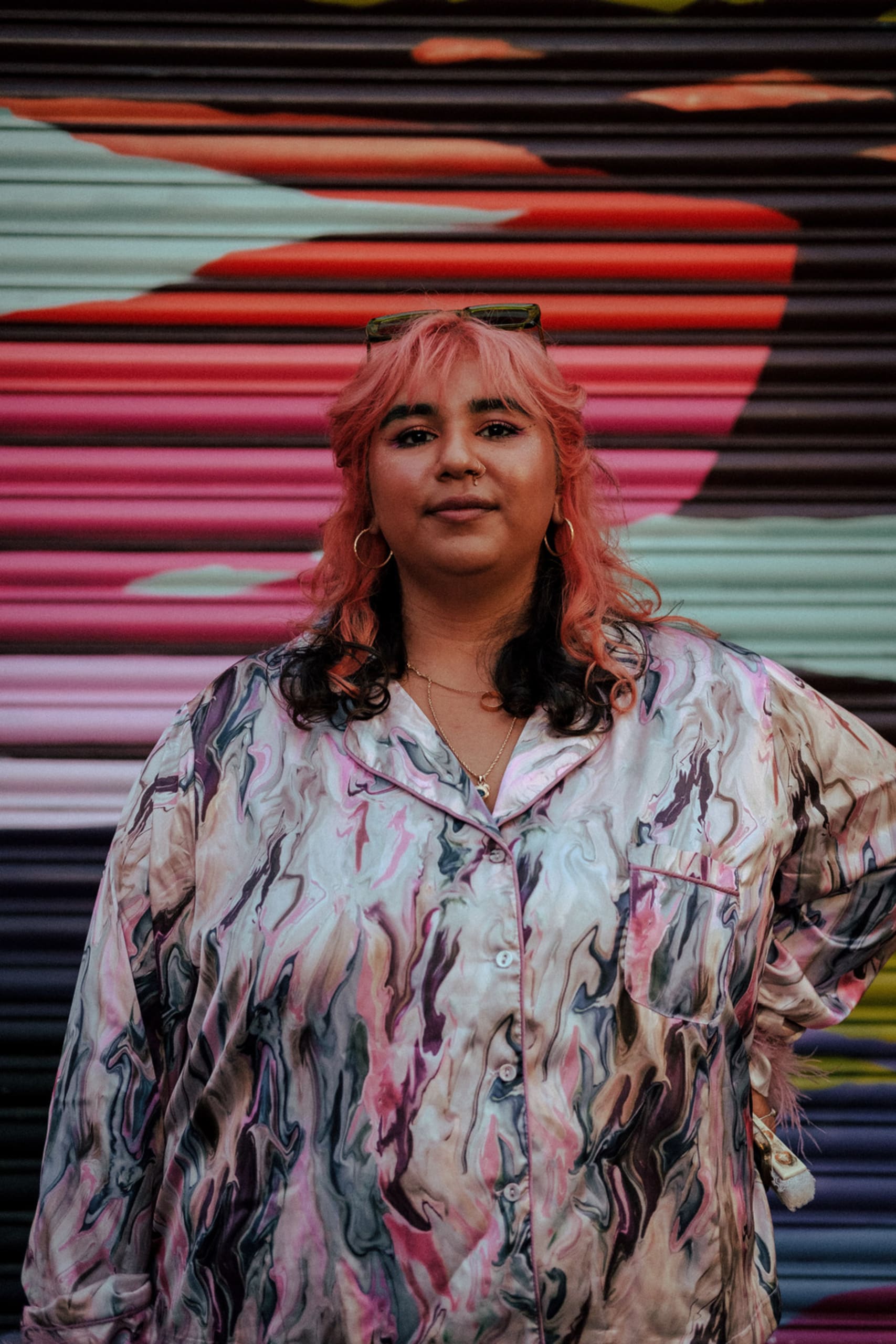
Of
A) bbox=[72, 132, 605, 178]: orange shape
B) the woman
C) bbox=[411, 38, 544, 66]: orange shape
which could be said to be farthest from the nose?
bbox=[411, 38, 544, 66]: orange shape

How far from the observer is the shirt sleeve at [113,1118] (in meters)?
1.71

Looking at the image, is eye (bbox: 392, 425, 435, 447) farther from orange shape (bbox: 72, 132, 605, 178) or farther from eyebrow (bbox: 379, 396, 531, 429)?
orange shape (bbox: 72, 132, 605, 178)

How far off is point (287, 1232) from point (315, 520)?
1670 mm

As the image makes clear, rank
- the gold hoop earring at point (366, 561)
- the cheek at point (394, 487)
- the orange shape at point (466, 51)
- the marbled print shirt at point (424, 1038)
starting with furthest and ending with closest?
1. the orange shape at point (466, 51)
2. the gold hoop earring at point (366, 561)
3. the cheek at point (394, 487)
4. the marbled print shirt at point (424, 1038)

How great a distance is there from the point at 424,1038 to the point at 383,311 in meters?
1.85

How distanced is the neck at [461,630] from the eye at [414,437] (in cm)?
24

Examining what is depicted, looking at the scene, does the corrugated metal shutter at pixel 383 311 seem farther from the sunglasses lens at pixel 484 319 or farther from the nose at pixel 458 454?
the nose at pixel 458 454

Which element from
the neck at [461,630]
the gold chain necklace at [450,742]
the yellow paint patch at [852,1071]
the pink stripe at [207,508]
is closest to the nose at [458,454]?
the neck at [461,630]

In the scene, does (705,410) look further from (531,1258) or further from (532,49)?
(531,1258)

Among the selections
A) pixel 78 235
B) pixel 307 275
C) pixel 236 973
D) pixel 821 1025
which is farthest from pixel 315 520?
pixel 821 1025

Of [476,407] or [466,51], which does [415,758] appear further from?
[466,51]

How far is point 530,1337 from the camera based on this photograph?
154cm

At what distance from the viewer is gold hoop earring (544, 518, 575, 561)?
198cm

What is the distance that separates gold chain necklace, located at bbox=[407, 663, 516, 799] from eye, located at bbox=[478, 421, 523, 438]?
424 mm
